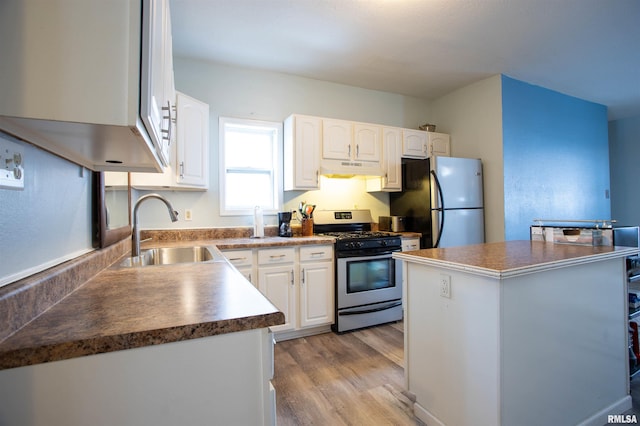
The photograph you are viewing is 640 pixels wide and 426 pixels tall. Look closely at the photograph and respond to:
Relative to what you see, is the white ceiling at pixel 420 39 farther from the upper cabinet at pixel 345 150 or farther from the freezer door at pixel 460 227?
the freezer door at pixel 460 227

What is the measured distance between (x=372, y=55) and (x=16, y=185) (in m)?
3.04

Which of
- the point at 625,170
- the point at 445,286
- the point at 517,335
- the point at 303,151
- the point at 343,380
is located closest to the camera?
the point at 517,335

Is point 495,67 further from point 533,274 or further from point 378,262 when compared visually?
point 533,274

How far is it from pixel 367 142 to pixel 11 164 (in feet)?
A: 10.3

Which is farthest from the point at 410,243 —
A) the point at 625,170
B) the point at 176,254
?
the point at 625,170

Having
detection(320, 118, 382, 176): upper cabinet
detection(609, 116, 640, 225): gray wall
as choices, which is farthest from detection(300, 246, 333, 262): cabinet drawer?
detection(609, 116, 640, 225): gray wall

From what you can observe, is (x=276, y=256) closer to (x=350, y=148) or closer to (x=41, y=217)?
(x=350, y=148)

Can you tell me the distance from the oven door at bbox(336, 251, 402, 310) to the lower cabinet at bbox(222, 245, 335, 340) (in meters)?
0.11

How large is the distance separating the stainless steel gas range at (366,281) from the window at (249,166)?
100 cm

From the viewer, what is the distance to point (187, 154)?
2.64 m

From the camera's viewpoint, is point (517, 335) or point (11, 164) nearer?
point (11, 164)

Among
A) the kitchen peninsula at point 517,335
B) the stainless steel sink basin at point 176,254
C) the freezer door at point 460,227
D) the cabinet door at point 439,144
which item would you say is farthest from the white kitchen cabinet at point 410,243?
the stainless steel sink basin at point 176,254

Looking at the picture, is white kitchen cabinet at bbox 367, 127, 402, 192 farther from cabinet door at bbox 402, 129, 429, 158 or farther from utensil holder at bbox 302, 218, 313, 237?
utensil holder at bbox 302, 218, 313, 237

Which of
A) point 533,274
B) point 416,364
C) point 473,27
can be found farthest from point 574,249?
point 473,27
